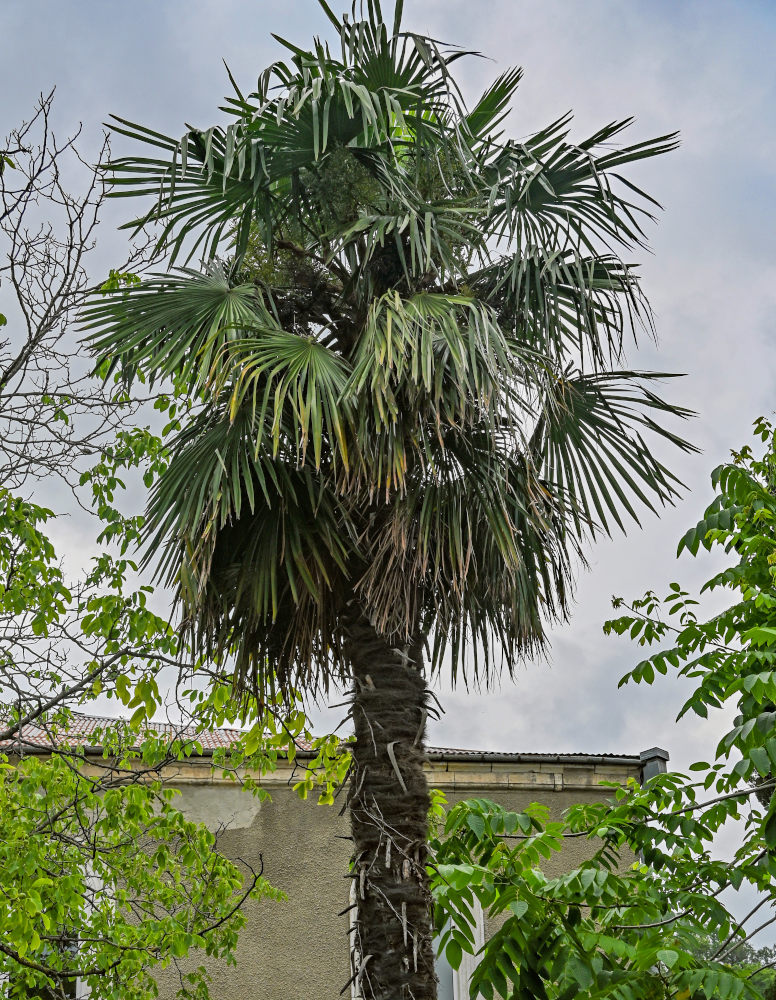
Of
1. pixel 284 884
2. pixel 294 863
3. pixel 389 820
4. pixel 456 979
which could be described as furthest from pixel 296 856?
pixel 389 820

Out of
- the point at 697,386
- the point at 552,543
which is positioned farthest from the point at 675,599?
the point at 697,386

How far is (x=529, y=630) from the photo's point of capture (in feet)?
21.1

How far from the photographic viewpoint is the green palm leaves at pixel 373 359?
559cm

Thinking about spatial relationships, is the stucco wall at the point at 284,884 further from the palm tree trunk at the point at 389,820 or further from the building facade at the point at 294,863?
the palm tree trunk at the point at 389,820

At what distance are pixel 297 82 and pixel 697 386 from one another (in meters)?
3.04

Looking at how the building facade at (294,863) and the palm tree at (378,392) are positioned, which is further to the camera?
the building facade at (294,863)

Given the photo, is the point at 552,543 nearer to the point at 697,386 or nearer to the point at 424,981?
the point at 697,386

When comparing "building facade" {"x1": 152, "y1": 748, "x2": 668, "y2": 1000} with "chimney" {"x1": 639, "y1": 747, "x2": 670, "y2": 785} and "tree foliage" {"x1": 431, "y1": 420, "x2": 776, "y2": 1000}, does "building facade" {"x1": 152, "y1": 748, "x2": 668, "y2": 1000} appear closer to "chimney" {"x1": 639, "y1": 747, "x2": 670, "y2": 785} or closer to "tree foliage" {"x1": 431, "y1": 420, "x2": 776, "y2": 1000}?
"chimney" {"x1": 639, "y1": 747, "x2": 670, "y2": 785}

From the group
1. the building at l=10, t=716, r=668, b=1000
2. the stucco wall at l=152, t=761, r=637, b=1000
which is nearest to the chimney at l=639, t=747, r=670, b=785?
the building at l=10, t=716, r=668, b=1000

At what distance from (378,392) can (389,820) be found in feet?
7.41

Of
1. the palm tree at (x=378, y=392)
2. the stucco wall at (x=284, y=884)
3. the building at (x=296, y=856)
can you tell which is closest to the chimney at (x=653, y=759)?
the building at (x=296, y=856)

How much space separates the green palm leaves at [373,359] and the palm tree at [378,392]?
0.02 metres

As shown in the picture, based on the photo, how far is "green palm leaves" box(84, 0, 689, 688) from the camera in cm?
559

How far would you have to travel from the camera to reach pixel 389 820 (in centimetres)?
544
